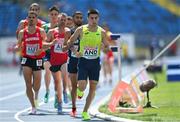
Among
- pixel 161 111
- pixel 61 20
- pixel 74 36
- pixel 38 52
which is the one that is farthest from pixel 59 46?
pixel 161 111

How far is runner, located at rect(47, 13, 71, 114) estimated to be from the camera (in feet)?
50.0

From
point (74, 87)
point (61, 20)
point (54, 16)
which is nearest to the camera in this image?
point (74, 87)

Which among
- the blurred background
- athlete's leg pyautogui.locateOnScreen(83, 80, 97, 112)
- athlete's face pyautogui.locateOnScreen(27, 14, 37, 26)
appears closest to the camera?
athlete's leg pyautogui.locateOnScreen(83, 80, 97, 112)

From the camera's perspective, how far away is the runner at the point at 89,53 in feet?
45.3

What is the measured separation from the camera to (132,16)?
64250mm

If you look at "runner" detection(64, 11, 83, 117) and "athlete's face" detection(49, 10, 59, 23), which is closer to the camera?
"runner" detection(64, 11, 83, 117)

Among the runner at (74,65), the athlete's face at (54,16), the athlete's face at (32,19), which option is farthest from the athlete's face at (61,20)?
the athlete's face at (54,16)

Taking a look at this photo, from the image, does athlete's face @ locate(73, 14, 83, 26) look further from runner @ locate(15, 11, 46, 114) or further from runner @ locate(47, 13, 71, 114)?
runner @ locate(15, 11, 46, 114)

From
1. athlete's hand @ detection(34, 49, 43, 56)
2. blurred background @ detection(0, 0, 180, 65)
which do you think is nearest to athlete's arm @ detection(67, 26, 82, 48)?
athlete's hand @ detection(34, 49, 43, 56)

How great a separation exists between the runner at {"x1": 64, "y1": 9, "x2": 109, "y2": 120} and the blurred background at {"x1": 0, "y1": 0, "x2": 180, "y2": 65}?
152 feet

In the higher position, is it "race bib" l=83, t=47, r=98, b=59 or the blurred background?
the blurred background

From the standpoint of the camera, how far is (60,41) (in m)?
15.6

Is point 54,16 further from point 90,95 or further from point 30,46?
point 90,95

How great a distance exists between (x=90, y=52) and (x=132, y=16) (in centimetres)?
5071
